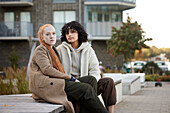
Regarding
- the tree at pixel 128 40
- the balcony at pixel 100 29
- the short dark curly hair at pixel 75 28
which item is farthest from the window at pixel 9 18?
the short dark curly hair at pixel 75 28

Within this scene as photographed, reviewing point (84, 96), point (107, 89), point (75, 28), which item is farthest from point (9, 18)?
point (84, 96)

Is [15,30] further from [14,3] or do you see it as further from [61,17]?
[61,17]

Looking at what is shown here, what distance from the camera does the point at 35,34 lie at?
3447 cm

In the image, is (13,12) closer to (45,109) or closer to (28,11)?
(28,11)

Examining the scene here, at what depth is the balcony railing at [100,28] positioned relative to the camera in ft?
112

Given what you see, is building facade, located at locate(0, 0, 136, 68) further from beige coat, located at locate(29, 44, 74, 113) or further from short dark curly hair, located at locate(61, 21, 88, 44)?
beige coat, located at locate(29, 44, 74, 113)

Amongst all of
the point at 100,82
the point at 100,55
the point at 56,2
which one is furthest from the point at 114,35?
the point at 100,82

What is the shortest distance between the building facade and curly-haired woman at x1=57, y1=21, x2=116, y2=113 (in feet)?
90.7

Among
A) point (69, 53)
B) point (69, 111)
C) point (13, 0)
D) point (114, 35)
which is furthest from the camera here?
point (13, 0)

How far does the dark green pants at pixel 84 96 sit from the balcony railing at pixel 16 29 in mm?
29176

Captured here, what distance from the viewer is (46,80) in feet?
17.3

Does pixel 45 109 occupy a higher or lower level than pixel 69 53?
lower

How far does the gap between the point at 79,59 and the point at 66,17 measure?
93.4 feet

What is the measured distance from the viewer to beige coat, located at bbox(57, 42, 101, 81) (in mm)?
6027
